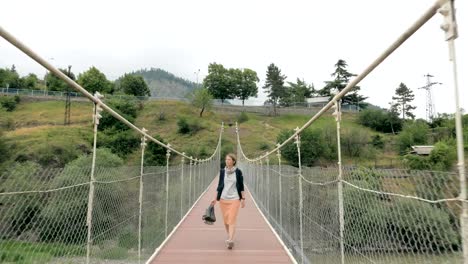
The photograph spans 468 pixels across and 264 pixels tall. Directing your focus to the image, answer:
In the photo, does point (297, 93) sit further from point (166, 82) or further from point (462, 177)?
point (166, 82)

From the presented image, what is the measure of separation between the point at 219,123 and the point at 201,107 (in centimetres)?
444

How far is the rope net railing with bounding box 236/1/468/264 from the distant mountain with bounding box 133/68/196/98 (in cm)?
17569

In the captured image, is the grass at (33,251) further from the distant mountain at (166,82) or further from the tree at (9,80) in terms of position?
the distant mountain at (166,82)

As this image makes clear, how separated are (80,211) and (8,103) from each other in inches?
2296

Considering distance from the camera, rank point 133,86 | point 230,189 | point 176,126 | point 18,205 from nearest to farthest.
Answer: point 18,205, point 230,189, point 176,126, point 133,86

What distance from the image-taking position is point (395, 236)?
1.96m

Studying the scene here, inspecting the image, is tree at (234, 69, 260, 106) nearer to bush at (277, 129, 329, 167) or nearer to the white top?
bush at (277, 129, 329, 167)

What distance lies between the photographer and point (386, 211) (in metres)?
2.02

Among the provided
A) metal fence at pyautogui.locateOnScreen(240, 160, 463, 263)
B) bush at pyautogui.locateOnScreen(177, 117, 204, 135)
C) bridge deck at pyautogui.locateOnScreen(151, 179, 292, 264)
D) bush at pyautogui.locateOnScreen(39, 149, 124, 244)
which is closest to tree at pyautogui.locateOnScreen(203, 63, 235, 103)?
bush at pyautogui.locateOnScreen(177, 117, 204, 135)

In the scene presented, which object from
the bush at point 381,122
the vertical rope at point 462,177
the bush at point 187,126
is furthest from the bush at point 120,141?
the bush at point 381,122

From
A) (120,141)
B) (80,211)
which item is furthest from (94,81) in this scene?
(80,211)

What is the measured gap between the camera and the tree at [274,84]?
71438 mm

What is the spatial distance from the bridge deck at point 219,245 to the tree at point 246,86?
70619 mm

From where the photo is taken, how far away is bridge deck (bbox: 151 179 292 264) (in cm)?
473
